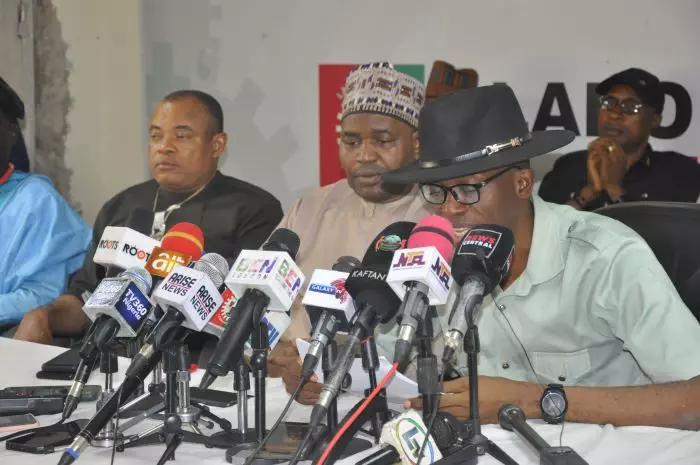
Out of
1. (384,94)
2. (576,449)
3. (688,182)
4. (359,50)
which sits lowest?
(576,449)

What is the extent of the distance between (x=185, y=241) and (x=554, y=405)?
866 mm

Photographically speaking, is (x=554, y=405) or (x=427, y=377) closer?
(x=427, y=377)

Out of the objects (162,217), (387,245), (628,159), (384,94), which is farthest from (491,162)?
(628,159)

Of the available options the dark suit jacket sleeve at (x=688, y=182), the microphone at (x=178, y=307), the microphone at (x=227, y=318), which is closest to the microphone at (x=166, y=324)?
the microphone at (x=178, y=307)

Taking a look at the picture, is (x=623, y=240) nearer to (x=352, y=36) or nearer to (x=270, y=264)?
(x=270, y=264)

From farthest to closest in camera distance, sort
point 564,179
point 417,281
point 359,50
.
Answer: point 359,50 → point 564,179 → point 417,281

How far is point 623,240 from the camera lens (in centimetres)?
230

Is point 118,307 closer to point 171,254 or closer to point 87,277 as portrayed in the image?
point 171,254

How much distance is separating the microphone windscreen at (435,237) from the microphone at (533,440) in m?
0.40

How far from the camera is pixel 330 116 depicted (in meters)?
5.01

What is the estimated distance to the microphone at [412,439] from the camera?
5.47 feet

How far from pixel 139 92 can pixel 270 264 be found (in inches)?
143

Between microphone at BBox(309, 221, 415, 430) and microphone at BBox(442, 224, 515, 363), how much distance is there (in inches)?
5.1

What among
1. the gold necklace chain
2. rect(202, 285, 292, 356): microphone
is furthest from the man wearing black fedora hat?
the gold necklace chain
